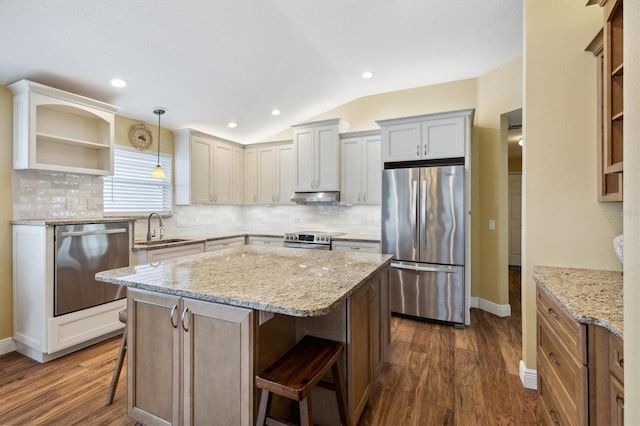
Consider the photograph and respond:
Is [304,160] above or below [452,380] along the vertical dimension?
above

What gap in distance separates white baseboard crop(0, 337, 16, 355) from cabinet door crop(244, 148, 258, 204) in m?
3.17

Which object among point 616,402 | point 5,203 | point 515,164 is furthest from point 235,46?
point 515,164

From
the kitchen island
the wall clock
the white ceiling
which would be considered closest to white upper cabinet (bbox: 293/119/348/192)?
the white ceiling

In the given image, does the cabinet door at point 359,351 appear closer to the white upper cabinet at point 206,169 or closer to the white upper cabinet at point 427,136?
the white upper cabinet at point 427,136

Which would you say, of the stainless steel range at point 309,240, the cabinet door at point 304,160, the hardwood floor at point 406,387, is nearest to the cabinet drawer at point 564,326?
the hardwood floor at point 406,387

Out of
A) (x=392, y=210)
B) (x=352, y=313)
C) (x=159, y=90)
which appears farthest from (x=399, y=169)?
(x=159, y=90)

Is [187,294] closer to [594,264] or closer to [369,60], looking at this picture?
[594,264]

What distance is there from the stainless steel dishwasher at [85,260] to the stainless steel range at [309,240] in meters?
2.00

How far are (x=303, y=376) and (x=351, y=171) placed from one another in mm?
3294

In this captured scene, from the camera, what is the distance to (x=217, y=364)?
1.39m

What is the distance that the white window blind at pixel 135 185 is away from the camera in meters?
3.55

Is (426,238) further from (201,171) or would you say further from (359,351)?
(201,171)

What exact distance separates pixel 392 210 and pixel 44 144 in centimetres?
367

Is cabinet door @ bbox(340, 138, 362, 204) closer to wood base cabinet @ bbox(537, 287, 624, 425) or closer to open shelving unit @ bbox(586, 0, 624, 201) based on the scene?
open shelving unit @ bbox(586, 0, 624, 201)
